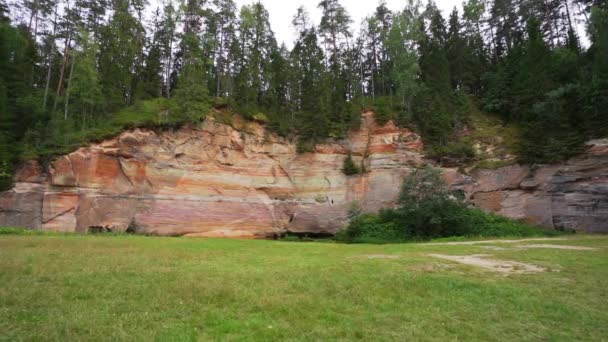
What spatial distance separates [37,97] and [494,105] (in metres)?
46.4

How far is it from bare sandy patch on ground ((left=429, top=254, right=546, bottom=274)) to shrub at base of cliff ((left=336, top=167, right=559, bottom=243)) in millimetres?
12503

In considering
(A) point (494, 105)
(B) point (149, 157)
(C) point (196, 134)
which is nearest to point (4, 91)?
(B) point (149, 157)

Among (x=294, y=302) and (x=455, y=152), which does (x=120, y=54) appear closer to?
(x=455, y=152)

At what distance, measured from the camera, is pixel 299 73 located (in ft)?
132

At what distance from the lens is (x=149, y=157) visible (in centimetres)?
2881

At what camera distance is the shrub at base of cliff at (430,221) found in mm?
25188

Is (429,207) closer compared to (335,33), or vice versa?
(429,207)

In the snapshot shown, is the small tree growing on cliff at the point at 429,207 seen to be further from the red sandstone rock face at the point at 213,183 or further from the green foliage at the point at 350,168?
the green foliage at the point at 350,168

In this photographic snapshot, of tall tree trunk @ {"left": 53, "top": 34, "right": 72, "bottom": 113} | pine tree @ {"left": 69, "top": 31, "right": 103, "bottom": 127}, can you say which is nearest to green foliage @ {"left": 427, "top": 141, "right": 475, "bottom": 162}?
pine tree @ {"left": 69, "top": 31, "right": 103, "bottom": 127}

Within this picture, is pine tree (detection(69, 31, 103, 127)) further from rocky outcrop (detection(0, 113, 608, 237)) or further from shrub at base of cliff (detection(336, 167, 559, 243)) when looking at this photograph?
shrub at base of cliff (detection(336, 167, 559, 243))

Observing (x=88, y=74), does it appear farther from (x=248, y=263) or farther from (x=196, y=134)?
(x=248, y=263)

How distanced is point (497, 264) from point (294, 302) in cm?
829

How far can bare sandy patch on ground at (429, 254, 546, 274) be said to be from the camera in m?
9.86

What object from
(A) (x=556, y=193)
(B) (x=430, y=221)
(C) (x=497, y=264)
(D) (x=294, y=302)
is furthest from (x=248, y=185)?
(A) (x=556, y=193)
